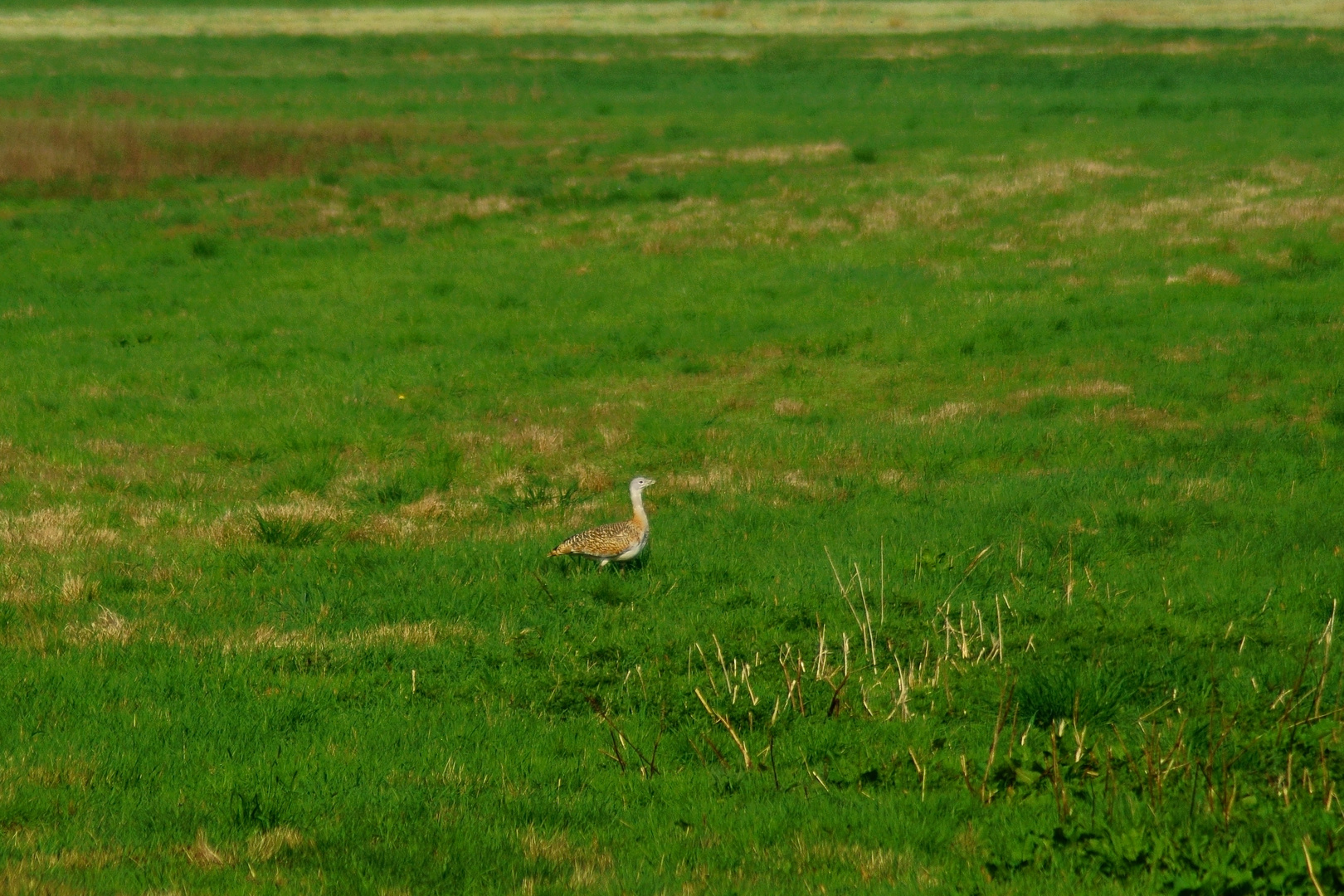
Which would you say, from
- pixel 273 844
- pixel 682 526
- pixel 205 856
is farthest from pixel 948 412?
pixel 205 856

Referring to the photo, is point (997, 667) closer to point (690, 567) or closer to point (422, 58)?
point (690, 567)

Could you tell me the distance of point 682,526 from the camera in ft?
41.8

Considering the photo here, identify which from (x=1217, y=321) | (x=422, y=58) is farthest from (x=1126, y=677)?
(x=422, y=58)

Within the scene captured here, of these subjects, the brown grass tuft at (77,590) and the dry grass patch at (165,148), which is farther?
the dry grass patch at (165,148)

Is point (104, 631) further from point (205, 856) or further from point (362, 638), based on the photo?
point (205, 856)

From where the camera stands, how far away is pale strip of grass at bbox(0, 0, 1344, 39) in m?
88.1

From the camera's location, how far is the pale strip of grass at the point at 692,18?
289ft

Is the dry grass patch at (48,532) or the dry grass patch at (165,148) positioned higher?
the dry grass patch at (165,148)

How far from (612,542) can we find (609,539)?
0.11ft

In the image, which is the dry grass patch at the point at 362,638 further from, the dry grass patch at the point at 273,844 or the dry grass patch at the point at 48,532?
the dry grass patch at the point at 48,532

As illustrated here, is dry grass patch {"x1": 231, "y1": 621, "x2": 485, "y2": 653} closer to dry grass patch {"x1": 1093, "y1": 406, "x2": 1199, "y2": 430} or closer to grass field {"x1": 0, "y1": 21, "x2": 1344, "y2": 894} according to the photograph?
grass field {"x1": 0, "y1": 21, "x2": 1344, "y2": 894}

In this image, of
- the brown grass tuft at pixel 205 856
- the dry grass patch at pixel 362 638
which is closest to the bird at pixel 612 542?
the dry grass patch at pixel 362 638

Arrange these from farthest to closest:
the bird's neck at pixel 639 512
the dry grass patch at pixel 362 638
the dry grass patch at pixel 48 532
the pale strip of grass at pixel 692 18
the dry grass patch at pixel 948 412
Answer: the pale strip of grass at pixel 692 18 → the dry grass patch at pixel 948 412 → the dry grass patch at pixel 48 532 → the bird's neck at pixel 639 512 → the dry grass patch at pixel 362 638

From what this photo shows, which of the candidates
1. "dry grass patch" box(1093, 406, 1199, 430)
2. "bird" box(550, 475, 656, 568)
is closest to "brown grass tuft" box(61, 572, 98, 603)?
"bird" box(550, 475, 656, 568)
